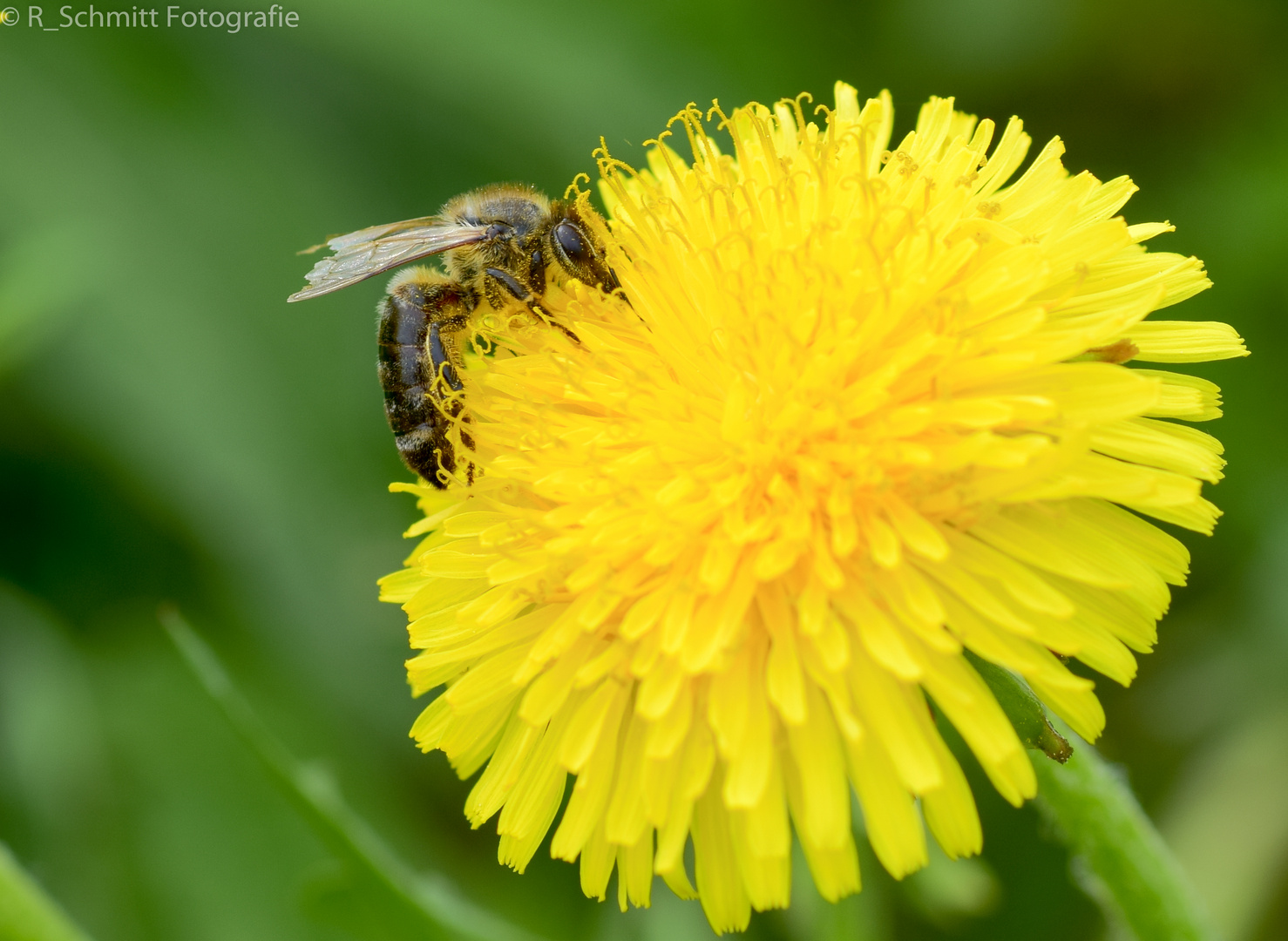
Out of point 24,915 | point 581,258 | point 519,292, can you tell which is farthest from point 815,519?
point 24,915

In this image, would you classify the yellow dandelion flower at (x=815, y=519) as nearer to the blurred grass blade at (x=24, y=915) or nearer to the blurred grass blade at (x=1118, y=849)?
the blurred grass blade at (x=1118, y=849)

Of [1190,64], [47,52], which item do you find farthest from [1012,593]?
[47,52]

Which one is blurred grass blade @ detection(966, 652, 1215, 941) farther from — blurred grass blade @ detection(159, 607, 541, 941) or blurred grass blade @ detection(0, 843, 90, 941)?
blurred grass blade @ detection(0, 843, 90, 941)

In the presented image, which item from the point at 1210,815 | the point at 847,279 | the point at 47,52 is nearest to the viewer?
the point at 847,279

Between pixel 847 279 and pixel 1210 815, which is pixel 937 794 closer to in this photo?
pixel 847 279

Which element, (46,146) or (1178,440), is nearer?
(1178,440)

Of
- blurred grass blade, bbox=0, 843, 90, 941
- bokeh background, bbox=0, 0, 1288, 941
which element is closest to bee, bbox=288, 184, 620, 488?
blurred grass blade, bbox=0, 843, 90, 941

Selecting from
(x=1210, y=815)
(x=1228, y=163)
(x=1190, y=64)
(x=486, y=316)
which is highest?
(x=1190, y=64)

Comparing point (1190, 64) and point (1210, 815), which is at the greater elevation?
point (1190, 64)
